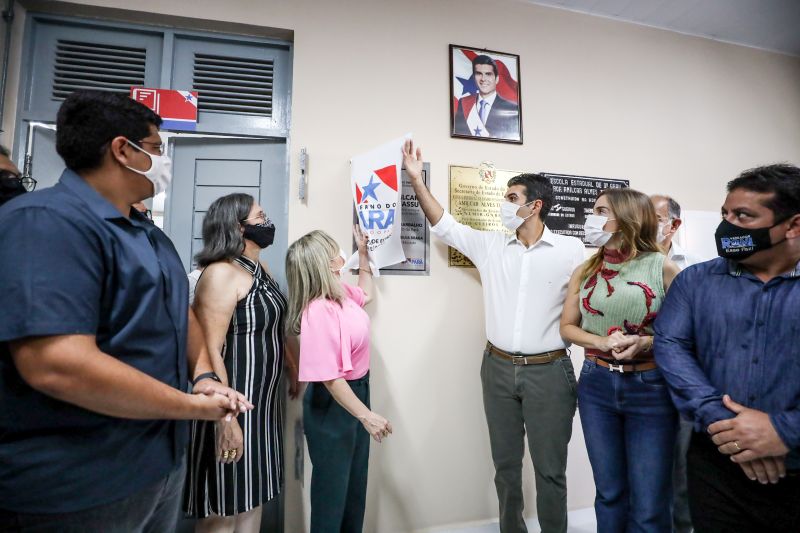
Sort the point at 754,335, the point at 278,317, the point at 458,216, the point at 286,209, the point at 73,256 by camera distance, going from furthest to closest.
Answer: the point at 458,216 < the point at 286,209 < the point at 278,317 < the point at 754,335 < the point at 73,256

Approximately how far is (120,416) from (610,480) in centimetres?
167

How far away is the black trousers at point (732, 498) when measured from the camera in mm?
1065

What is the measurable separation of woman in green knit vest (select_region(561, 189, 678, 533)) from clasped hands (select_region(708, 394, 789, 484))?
361 mm

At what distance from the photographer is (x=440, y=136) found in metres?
2.25

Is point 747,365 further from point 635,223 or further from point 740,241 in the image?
point 635,223

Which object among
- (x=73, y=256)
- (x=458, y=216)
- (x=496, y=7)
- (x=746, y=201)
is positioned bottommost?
(x=73, y=256)

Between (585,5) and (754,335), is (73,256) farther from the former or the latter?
(585,5)

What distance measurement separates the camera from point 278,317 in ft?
5.31

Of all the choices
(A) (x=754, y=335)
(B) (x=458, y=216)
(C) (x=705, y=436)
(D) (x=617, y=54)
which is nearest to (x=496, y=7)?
(D) (x=617, y=54)

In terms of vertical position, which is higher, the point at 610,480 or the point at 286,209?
the point at 286,209

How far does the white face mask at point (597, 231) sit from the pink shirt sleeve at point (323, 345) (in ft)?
3.68

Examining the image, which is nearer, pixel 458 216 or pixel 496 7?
pixel 458 216

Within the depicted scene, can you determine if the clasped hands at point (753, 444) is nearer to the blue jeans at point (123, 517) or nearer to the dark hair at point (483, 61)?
the blue jeans at point (123, 517)

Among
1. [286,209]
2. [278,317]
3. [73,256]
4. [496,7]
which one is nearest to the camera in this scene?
[73,256]
